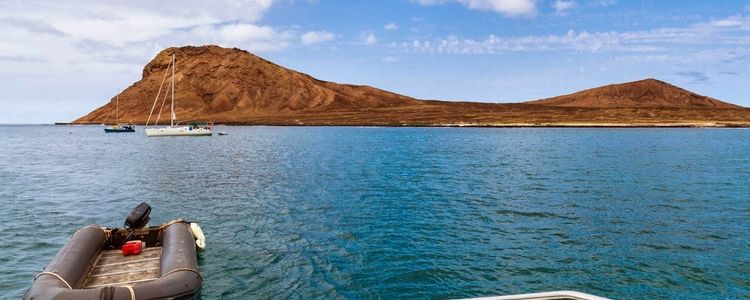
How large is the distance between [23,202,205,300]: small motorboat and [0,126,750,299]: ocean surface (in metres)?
1.89

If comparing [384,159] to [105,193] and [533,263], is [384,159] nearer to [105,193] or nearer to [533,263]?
[105,193]

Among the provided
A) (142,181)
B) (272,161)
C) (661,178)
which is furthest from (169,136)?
(661,178)

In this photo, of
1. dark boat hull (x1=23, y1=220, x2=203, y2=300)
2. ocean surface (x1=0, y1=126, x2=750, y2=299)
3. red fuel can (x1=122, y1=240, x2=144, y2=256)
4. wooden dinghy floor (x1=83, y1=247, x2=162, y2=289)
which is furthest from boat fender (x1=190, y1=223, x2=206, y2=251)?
red fuel can (x1=122, y1=240, x2=144, y2=256)

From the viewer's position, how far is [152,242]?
67.1 ft

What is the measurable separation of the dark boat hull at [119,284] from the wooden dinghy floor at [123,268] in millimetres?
206

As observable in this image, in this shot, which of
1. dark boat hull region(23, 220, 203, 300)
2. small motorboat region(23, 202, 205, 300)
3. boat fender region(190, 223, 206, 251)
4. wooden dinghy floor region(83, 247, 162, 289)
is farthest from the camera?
boat fender region(190, 223, 206, 251)

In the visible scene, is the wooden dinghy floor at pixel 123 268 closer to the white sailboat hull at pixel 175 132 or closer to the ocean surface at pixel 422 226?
the ocean surface at pixel 422 226

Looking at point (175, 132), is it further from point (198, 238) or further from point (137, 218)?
point (137, 218)

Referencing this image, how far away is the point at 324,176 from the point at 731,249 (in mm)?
33617

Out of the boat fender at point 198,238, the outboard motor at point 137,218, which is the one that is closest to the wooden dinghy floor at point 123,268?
the outboard motor at point 137,218

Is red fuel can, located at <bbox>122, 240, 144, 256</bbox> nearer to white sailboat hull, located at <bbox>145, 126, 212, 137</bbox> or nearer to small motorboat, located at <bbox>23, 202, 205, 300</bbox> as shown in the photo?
small motorboat, located at <bbox>23, 202, 205, 300</bbox>

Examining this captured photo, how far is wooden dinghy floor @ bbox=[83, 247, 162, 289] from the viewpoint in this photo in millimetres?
15984

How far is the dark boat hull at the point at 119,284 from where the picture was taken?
44.2ft

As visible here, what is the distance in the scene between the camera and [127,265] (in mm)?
17750
